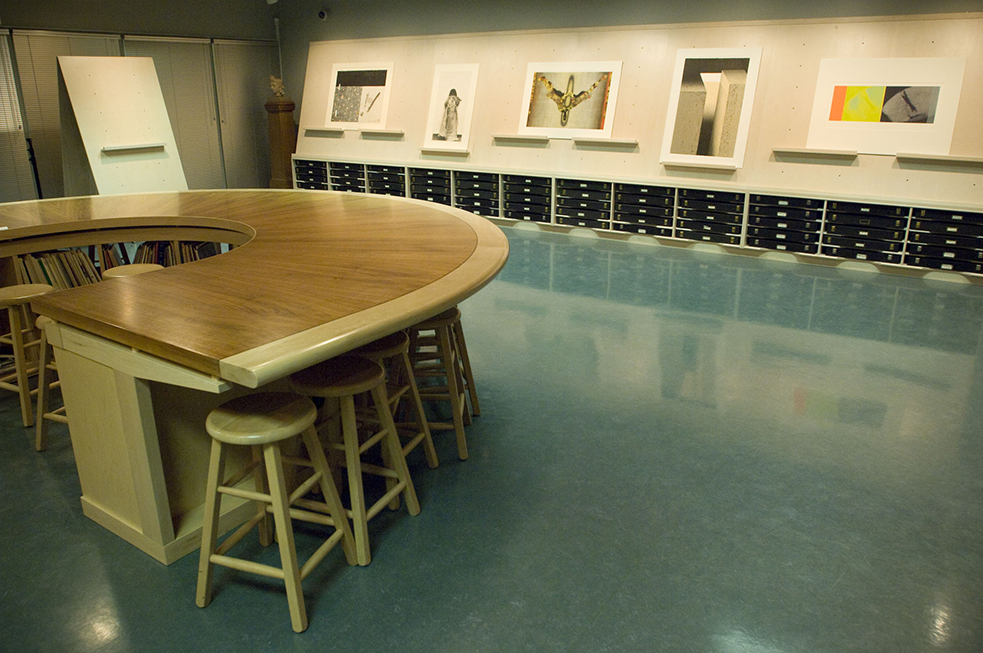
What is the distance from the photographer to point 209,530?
1965 mm

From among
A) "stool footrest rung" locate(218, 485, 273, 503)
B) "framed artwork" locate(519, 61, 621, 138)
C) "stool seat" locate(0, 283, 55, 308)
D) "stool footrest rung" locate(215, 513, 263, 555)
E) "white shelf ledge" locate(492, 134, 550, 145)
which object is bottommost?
"stool footrest rung" locate(215, 513, 263, 555)

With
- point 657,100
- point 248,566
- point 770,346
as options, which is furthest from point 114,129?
point 770,346

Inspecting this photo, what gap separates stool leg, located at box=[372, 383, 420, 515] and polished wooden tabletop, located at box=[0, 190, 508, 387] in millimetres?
384

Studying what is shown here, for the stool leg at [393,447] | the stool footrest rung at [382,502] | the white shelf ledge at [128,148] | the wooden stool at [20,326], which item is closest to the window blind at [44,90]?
the white shelf ledge at [128,148]

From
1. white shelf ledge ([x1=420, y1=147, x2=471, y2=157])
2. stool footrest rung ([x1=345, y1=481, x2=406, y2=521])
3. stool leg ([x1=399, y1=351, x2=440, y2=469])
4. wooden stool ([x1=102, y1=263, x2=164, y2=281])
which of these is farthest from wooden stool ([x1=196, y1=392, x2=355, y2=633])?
white shelf ledge ([x1=420, y1=147, x2=471, y2=157])

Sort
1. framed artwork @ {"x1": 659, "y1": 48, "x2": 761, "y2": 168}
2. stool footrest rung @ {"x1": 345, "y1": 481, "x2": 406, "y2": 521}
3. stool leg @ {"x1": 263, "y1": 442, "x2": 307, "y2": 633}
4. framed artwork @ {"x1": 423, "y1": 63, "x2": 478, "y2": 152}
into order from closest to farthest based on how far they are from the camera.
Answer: stool leg @ {"x1": 263, "y1": 442, "x2": 307, "y2": 633} < stool footrest rung @ {"x1": 345, "y1": 481, "x2": 406, "y2": 521} < framed artwork @ {"x1": 659, "y1": 48, "x2": 761, "y2": 168} < framed artwork @ {"x1": 423, "y1": 63, "x2": 478, "y2": 152}

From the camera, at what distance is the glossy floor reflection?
1923mm

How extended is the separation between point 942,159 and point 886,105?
65cm

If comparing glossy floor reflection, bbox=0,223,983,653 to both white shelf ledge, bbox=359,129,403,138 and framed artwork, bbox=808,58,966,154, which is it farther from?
white shelf ledge, bbox=359,129,403,138

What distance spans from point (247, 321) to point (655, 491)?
1.64 meters

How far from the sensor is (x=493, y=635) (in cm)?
189

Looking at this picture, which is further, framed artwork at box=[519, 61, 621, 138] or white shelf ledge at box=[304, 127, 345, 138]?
white shelf ledge at box=[304, 127, 345, 138]

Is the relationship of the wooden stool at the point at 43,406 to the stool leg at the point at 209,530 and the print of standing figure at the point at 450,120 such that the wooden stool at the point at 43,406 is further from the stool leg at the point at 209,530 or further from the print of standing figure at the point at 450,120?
the print of standing figure at the point at 450,120

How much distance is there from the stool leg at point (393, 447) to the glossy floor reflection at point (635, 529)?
0.07m
